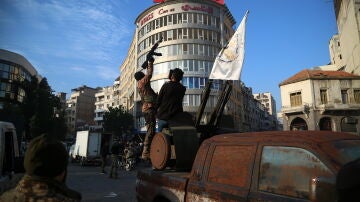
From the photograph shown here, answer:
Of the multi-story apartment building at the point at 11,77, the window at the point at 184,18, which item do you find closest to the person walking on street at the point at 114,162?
the window at the point at 184,18

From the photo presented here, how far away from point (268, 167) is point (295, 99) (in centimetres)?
4181

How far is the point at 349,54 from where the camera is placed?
132ft

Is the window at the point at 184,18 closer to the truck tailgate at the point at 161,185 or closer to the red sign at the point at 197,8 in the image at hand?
the red sign at the point at 197,8

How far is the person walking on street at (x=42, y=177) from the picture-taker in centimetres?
193

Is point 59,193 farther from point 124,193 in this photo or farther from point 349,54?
point 349,54

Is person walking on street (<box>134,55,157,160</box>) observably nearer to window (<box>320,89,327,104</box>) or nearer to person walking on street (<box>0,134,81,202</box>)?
person walking on street (<box>0,134,81,202</box>)

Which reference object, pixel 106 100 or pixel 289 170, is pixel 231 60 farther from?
pixel 106 100

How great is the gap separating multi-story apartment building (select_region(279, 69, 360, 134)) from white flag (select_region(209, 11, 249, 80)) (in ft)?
118

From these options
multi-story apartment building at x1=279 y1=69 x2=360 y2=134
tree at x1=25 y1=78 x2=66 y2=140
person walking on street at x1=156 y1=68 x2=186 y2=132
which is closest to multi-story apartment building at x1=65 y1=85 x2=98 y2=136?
tree at x1=25 y1=78 x2=66 y2=140

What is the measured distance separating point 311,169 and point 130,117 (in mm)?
58906

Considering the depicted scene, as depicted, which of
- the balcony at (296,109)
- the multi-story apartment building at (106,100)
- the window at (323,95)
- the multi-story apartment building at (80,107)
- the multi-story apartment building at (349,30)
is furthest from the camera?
the multi-story apartment building at (80,107)

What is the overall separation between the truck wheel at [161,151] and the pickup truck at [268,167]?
2.01ft

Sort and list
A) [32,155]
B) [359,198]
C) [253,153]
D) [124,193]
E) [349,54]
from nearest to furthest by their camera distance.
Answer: [32,155], [359,198], [253,153], [124,193], [349,54]

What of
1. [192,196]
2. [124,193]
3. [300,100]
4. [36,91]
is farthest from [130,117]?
[192,196]
